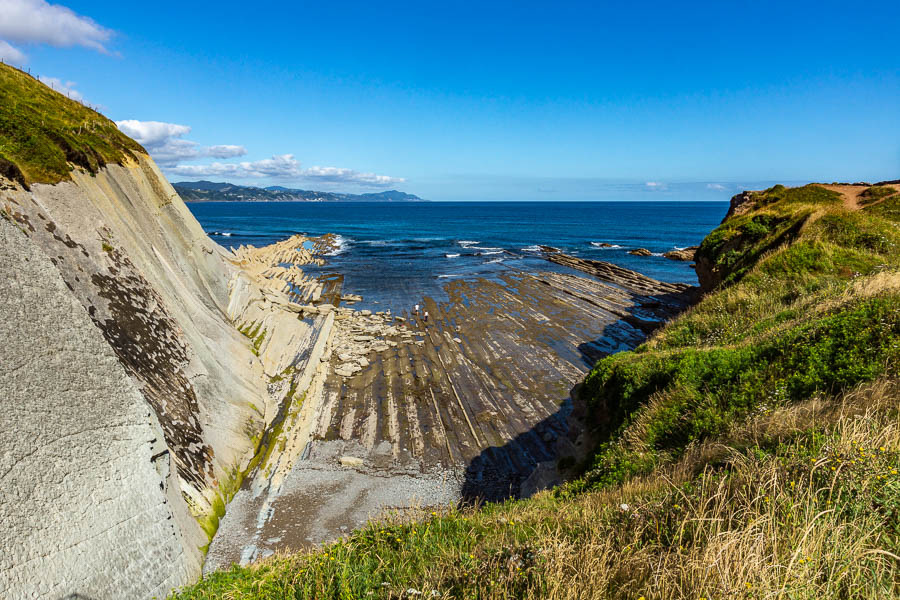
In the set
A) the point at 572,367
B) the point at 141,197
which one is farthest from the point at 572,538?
the point at 141,197

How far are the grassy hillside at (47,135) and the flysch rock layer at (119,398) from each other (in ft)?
1.89

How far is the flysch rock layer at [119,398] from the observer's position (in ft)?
21.9

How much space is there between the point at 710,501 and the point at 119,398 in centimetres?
1058

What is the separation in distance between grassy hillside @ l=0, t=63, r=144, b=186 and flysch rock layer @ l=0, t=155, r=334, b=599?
1.89ft

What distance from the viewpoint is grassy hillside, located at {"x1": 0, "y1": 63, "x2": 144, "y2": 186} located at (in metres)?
11.7

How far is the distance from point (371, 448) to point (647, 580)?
12.5 metres

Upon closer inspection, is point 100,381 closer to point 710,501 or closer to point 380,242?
point 710,501

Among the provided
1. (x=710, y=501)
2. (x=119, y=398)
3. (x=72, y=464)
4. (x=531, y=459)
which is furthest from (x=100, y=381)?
(x=531, y=459)

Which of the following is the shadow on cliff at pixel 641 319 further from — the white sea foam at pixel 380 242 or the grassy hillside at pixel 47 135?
the white sea foam at pixel 380 242

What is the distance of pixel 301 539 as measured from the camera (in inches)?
427

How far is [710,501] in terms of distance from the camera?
4809 millimetres

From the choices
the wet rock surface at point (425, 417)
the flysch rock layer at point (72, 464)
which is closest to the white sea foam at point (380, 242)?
the wet rock surface at point (425, 417)

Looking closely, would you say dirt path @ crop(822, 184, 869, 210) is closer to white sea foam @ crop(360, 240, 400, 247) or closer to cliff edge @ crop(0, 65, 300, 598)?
cliff edge @ crop(0, 65, 300, 598)

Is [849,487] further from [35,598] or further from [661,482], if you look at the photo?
[35,598]
